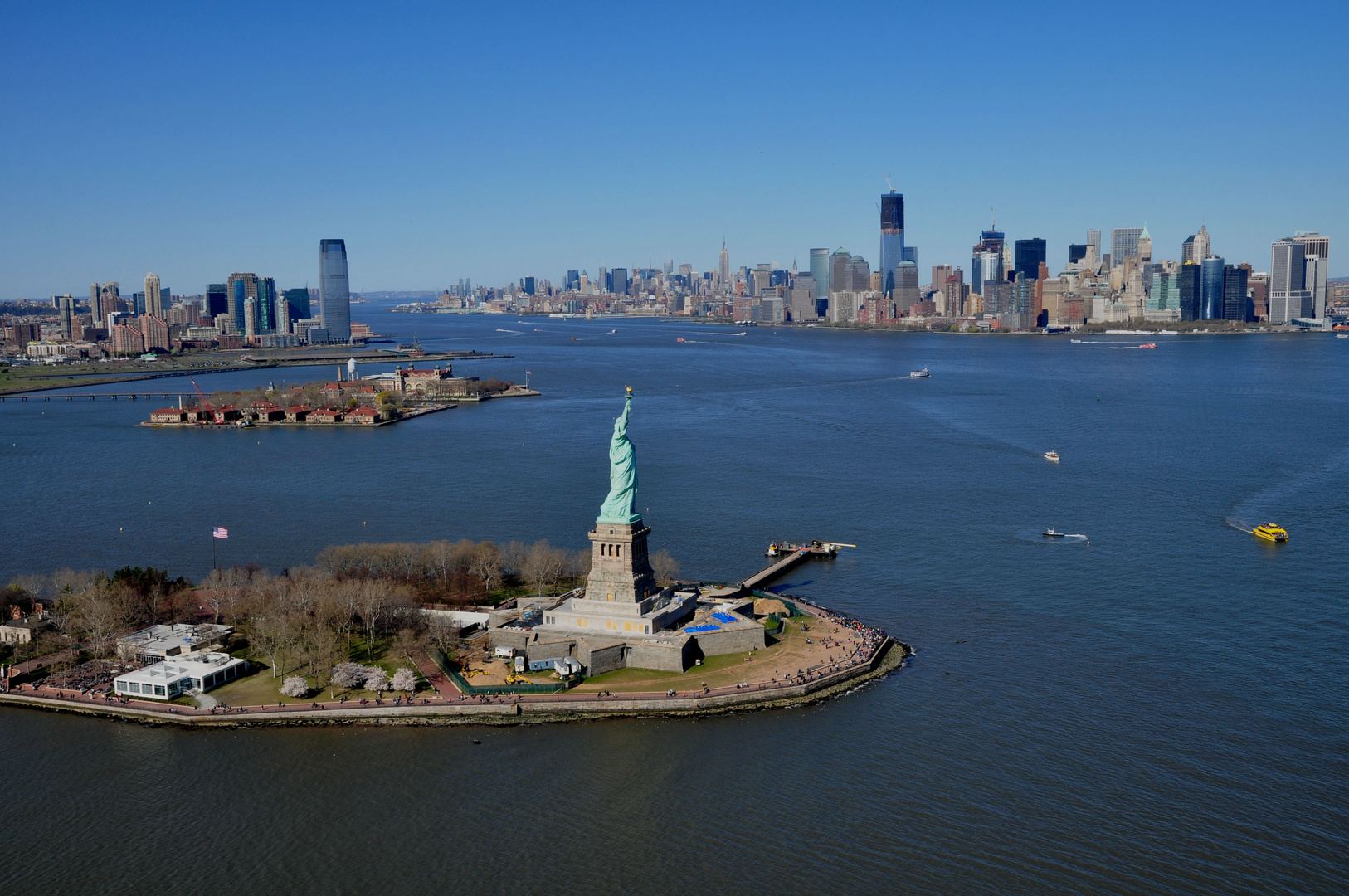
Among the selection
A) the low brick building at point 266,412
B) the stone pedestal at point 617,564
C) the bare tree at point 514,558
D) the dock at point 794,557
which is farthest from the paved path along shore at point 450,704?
Answer: the low brick building at point 266,412

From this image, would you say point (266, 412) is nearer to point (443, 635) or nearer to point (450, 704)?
point (443, 635)

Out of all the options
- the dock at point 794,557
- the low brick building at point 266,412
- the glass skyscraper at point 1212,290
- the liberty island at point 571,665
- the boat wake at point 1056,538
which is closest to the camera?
the liberty island at point 571,665

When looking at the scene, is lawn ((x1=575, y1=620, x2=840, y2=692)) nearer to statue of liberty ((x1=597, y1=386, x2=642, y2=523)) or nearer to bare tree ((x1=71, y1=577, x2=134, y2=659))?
statue of liberty ((x1=597, y1=386, x2=642, y2=523))

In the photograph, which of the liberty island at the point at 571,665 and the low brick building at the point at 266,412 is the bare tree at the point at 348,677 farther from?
the low brick building at the point at 266,412

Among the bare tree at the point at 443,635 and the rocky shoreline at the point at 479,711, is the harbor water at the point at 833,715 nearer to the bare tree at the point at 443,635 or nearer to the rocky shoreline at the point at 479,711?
the rocky shoreline at the point at 479,711

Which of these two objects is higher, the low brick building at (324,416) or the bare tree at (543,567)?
the low brick building at (324,416)

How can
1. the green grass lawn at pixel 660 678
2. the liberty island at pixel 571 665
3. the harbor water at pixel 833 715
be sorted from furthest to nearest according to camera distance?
the green grass lawn at pixel 660 678
the liberty island at pixel 571 665
the harbor water at pixel 833 715

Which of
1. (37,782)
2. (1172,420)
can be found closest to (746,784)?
(37,782)

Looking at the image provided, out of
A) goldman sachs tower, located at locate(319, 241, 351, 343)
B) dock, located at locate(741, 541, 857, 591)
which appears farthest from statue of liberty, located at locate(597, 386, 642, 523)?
goldman sachs tower, located at locate(319, 241, 351, 343)

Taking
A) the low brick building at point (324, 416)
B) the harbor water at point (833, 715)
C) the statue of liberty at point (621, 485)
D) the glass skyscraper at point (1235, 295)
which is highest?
the glass skyscraper at point (1235, 295)

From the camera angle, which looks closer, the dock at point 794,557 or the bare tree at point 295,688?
the bare tree at point 295,688
